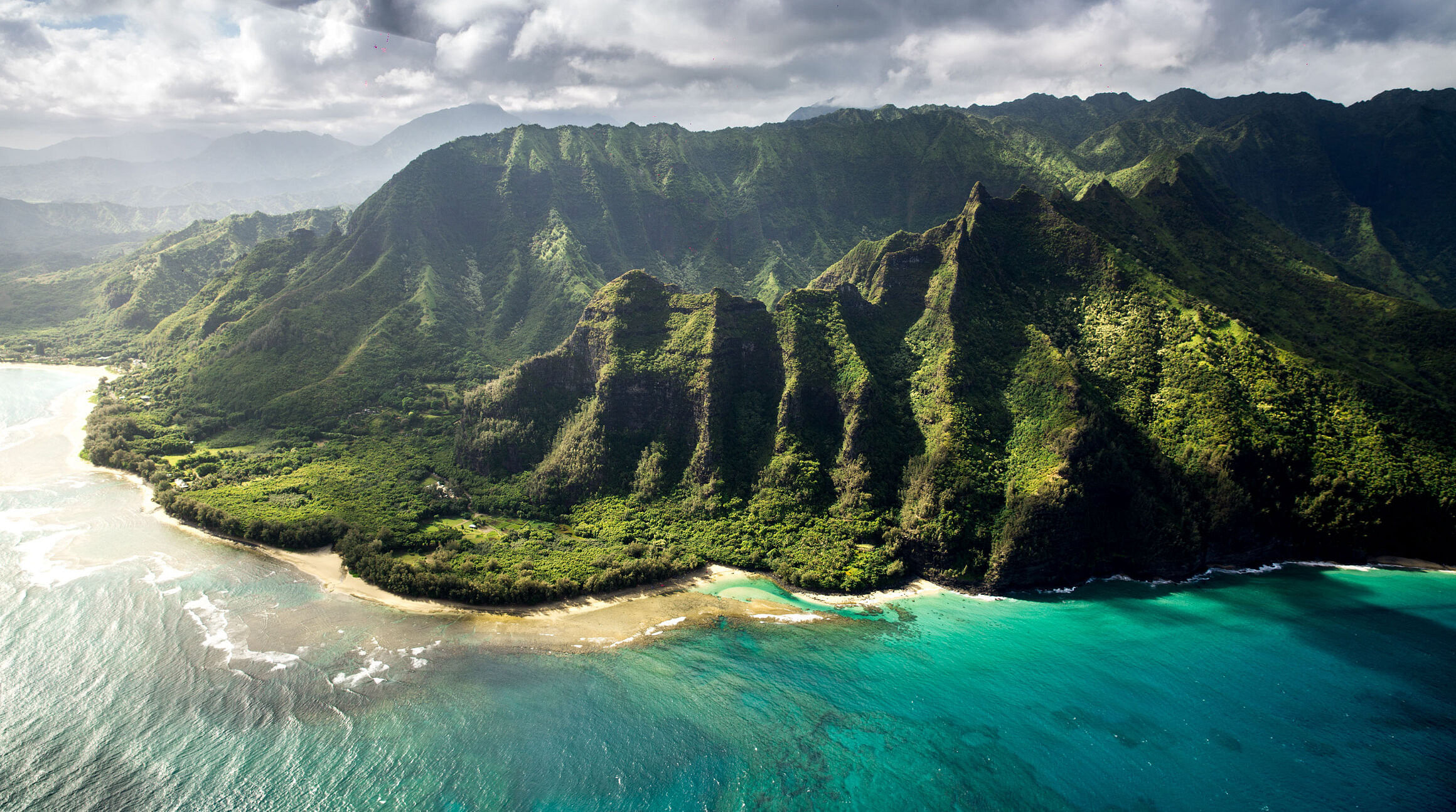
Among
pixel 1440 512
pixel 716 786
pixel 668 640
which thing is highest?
pixel 1440 512

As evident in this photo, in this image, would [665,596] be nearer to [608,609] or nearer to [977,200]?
[608,609]

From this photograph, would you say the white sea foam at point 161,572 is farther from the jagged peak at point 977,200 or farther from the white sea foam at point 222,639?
the jagged peak at point 977,200

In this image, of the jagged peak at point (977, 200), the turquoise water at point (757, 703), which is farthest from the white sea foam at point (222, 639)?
the jagged peak at point (977, 200)

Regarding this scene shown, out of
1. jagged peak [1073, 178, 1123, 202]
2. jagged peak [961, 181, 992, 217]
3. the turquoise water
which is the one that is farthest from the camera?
jagged peak [1073, 178, 1123, 202]

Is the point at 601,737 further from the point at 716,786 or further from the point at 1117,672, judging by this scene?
the point at 1117,672

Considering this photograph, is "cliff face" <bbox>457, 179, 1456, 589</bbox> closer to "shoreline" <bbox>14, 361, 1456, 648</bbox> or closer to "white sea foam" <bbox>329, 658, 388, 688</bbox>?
"shoreline" <bbox>14, 361, 1456, 648</bbox>

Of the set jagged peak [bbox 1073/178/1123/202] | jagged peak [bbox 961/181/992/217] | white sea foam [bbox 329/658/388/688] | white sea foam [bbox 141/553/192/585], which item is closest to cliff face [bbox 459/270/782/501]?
white sea foam [bbox 329/658/388/688]

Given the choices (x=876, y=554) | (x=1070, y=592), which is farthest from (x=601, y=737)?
(x=1070, y=592)
